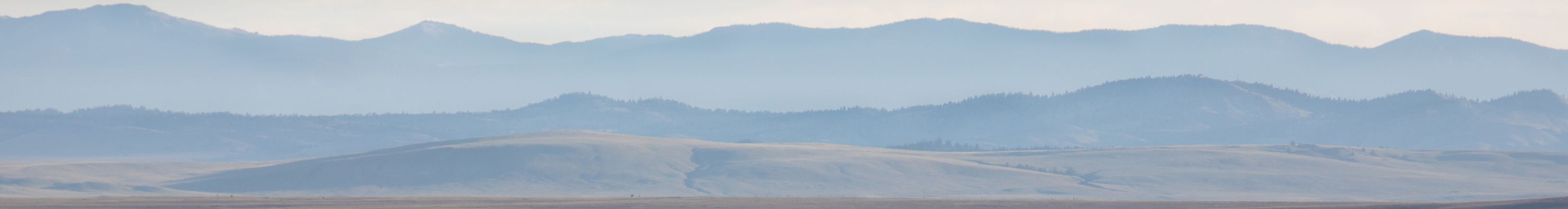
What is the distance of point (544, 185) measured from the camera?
461 ft

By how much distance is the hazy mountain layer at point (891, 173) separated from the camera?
5325 inches

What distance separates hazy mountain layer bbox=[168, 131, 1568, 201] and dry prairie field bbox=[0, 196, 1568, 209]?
30.5m

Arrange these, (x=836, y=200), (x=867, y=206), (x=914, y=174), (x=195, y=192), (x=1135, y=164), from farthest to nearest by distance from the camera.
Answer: (x=1135, y=164)
(x=914, y=174)
(x=195, y=192)
(x=836, y=200)
(x=867, y=206)

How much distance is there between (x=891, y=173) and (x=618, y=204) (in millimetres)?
54788

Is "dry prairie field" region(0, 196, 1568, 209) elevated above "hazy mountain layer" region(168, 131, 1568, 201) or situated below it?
below

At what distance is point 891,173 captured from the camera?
146 m

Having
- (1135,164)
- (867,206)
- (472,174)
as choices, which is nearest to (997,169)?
(1135,164)

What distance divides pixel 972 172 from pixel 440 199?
52.6m

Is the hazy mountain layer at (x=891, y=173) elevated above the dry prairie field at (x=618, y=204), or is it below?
above

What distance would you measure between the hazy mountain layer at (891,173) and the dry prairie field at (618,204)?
100 feet

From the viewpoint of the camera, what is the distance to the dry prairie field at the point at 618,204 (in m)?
88.1

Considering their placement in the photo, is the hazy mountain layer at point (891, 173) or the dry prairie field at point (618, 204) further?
the hazy mountain layer at point (891, 173)

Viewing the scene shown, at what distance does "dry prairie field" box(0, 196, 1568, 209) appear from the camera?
88.1 m

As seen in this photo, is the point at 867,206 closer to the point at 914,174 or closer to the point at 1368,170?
the point at 914,174
